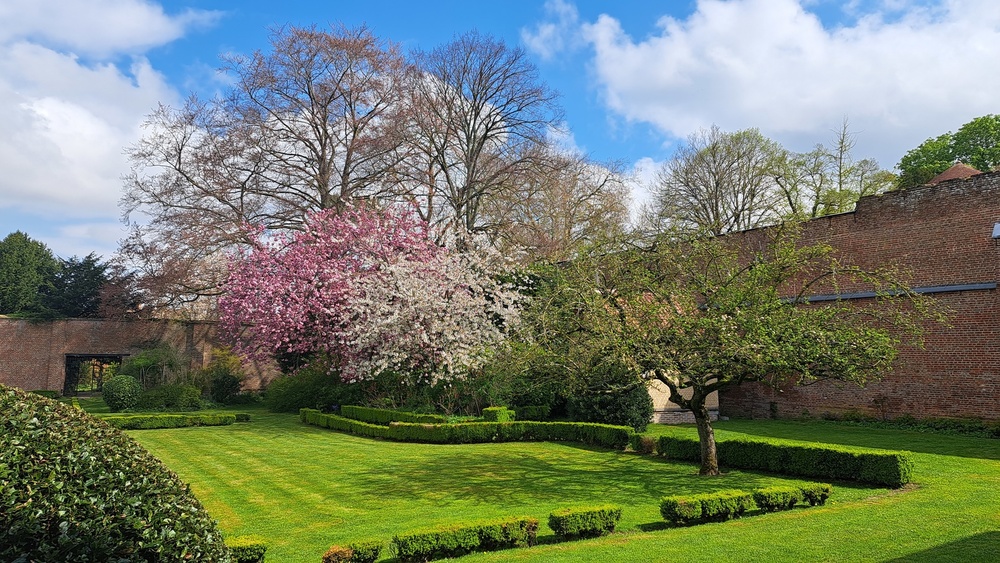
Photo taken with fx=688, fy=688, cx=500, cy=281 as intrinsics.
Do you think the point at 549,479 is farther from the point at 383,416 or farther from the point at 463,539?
the point at 383,416

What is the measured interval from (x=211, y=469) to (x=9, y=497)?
10.5m

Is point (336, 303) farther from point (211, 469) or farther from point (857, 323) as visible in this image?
point (857, 323)

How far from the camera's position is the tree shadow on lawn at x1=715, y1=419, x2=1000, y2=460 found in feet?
45.3

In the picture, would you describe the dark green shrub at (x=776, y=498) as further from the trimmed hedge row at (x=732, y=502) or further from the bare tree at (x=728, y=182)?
the bare tree at (x=728, y=182)

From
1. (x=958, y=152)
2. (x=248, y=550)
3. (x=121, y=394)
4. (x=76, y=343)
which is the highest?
(x=958, y=152)

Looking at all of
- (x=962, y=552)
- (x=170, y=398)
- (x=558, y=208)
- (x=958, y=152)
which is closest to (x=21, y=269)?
(x=170, y=398)

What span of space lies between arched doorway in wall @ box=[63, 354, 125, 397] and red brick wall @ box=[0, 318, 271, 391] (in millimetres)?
Result: 288

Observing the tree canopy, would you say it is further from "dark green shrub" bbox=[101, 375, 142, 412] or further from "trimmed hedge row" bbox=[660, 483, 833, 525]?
"dark green shrub" bbox=[101, 375, 142, 412]

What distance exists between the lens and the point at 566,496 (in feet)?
34.0

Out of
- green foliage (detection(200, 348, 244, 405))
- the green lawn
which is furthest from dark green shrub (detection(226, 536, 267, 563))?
green foliage (detection(200, 348, 244, 405))

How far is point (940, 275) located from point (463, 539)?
1571 cm

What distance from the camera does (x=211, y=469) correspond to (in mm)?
13391

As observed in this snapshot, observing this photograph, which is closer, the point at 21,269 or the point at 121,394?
the point at 121,394

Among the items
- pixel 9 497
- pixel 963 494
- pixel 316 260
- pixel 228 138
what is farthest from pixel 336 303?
pixel 9 497
